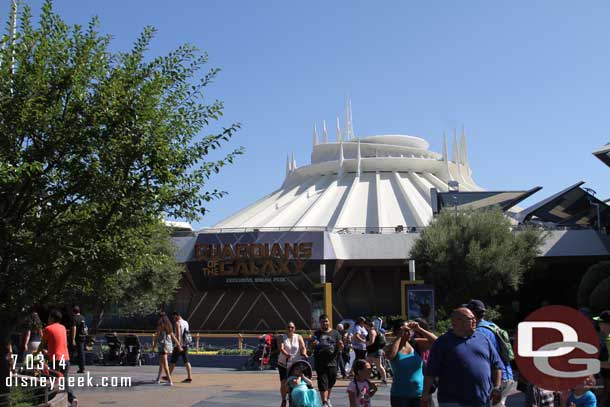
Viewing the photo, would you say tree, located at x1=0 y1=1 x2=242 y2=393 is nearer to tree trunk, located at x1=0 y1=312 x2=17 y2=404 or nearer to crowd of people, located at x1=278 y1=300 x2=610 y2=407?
tree trunk, located at x1=0 y1=312 x2=17 y2=404

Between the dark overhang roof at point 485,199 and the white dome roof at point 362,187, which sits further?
the white dome roof at point 362,187

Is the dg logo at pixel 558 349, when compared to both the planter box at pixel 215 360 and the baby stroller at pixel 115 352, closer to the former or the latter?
the planter box at pixel 215 360

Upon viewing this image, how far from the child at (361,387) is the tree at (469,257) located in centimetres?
2441

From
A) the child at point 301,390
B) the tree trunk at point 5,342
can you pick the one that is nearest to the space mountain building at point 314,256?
the tree trunk at point 5,342

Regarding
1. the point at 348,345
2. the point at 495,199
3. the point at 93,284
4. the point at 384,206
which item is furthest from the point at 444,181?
the point at 93,284

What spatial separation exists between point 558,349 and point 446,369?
37.3 inches

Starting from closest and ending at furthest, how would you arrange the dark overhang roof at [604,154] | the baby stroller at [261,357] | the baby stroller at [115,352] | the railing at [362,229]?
1. the baby stroller at [261,357]
2. the baby stroller at [115,352]
3. the dark overhang roof at [604,154]
4. the railing at [362,229]

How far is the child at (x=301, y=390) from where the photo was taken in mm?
8609

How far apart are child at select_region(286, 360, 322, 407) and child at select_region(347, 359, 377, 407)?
47 centimetres

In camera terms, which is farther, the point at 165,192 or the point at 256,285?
the point at 256,285

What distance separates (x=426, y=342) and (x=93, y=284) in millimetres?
6102

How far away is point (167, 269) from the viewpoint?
32719mm

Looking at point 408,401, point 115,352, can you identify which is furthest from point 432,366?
point 115,352

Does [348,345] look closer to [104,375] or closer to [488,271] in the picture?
[104,375]
